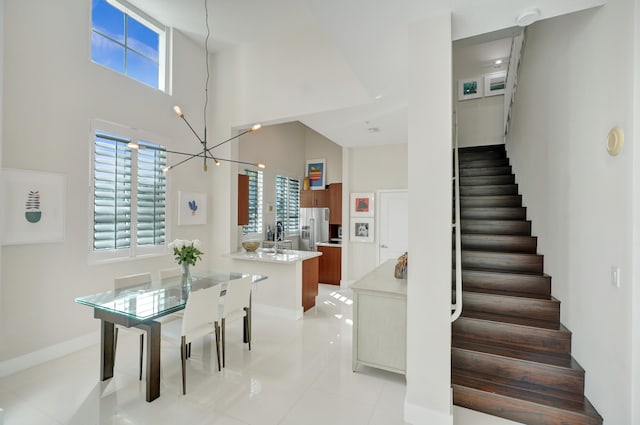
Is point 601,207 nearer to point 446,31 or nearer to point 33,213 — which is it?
point 446,31

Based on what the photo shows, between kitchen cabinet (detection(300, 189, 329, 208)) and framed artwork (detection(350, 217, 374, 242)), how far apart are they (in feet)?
3.33

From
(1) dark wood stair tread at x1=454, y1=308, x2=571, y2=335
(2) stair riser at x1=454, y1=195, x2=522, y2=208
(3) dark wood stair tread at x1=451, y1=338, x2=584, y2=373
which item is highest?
(2) stair riser at x1=454, y1=195, x2=522, y2=208

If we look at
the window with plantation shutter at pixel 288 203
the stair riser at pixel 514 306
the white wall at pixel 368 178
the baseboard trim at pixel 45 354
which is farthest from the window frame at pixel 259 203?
the stair riser at pixel 514 306

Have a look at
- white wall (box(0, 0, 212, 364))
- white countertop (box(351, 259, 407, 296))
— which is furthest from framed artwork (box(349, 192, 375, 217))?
white wall (box(0, 0, 212, 364))

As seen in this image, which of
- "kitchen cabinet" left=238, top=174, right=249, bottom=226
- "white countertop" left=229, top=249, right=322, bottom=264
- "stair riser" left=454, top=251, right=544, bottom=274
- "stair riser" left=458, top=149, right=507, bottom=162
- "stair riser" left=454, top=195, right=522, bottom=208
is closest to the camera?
"stair riser" left=454, top=251, right=544, bottom=274

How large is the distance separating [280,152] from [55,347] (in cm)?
502

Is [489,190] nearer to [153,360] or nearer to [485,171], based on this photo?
[485,171]

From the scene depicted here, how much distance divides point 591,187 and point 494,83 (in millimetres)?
4481

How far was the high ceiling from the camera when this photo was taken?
6.30 feet

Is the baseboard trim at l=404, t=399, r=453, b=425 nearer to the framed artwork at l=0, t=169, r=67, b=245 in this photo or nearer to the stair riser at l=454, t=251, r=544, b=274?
the stair riser at l=454, t=251, r=544, b=274

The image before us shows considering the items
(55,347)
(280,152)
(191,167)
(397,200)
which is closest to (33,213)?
(55,347)

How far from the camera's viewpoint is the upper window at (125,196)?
11.3 ft

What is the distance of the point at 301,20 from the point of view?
13.4 ft

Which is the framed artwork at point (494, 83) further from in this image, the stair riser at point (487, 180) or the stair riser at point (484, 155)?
the stair riser at point (487, 180)
